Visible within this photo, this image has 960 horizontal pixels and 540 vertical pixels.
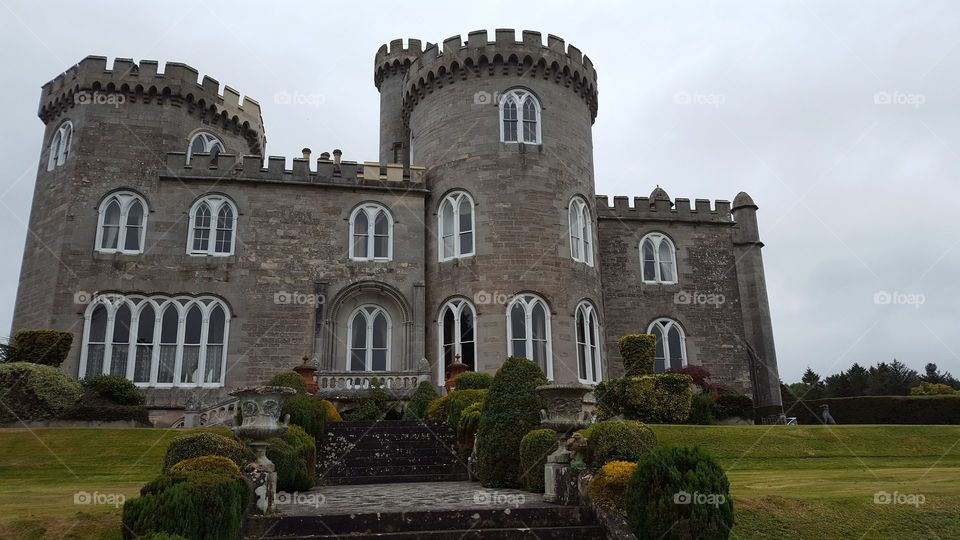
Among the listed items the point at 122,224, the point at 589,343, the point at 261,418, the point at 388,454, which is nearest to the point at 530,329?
the point at 589,343

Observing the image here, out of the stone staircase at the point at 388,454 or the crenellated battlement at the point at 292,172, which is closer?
the stone staircase at the point at 388,454

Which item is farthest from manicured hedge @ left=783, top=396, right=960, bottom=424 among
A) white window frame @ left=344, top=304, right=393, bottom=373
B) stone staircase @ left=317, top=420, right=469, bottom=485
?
white window frame @ left=344, top=304, right=393, bottom=373

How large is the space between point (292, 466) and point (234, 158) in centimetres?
1681

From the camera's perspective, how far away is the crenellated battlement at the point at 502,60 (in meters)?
25.4

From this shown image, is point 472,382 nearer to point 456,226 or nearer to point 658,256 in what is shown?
point 456,226

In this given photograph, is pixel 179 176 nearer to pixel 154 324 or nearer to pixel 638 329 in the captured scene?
pixel 154 324

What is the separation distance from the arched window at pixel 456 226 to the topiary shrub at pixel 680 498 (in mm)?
17015

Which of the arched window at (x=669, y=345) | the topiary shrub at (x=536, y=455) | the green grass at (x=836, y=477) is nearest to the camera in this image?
the green grass at (x=836, y=477)

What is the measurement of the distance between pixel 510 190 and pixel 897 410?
1514 centimetres

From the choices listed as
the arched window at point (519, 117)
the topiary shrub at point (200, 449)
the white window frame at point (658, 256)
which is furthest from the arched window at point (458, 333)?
the topiary shrub at point (200, 449)

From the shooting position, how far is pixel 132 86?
81.7ft

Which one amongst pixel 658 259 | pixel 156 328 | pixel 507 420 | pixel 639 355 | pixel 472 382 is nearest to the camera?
pixel 507 420

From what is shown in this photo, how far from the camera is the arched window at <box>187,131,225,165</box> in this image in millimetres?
26109

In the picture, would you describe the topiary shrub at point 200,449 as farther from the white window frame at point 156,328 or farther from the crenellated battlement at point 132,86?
the crenellated battlement at point 132,86
